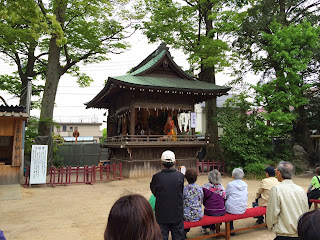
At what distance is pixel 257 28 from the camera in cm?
1900

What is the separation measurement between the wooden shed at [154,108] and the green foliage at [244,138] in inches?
66.2

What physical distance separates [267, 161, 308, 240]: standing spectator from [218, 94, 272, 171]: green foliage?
12.4m

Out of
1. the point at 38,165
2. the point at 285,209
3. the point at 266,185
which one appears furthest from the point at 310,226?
the point at 38,165

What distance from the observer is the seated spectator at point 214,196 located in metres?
4.92

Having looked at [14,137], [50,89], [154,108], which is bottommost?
[14,137]

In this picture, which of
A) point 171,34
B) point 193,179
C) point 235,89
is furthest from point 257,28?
point 193,179

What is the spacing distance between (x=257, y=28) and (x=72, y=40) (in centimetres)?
1407

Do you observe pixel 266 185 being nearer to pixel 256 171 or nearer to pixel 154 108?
pixel 256 171

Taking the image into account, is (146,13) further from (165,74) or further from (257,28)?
(257,28)

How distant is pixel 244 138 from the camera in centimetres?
1623

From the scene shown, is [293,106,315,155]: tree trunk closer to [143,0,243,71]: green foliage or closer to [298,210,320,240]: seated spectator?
[143,0,243,71]: green foliage

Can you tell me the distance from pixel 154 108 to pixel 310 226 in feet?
47.2

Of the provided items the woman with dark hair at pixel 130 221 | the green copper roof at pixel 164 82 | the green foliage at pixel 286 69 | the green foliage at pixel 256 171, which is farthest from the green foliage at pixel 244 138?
the woman with dark hair at pixel 130 221

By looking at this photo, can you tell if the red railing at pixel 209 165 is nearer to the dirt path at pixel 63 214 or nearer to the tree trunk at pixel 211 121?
the tree trunk at pixel 211 121
